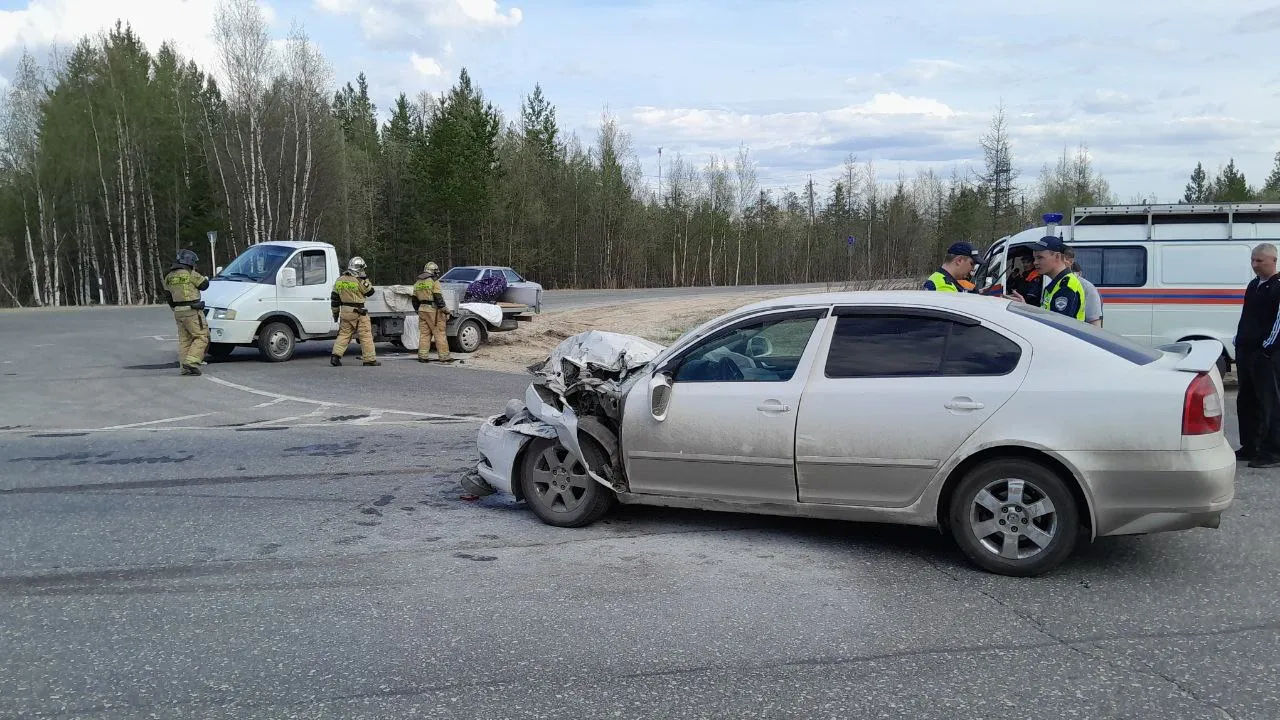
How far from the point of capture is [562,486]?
592cm

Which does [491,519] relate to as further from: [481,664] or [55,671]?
[55,671]

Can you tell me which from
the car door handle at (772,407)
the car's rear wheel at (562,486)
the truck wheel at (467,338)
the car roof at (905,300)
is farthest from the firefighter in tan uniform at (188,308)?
the car door handle at (772,407)

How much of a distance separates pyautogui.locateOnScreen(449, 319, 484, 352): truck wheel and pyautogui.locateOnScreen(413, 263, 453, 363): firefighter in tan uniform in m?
1.45

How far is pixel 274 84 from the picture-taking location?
46.4m

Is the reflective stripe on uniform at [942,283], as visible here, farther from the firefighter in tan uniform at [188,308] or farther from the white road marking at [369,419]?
the firefighter in tan uniform at [188,308]

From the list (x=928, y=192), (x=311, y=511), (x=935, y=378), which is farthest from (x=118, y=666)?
(x=928, y=192)

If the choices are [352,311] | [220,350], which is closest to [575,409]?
[352,311]

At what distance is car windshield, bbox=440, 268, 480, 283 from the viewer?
34.7m

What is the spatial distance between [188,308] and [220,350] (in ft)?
7.62

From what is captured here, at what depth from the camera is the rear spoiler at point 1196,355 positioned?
4.75 metres

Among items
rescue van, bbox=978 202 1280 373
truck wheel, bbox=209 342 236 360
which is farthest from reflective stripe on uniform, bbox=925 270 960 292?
truck wheel, bbox=209 342 236 360

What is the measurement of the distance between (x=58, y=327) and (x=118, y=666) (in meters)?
24.3

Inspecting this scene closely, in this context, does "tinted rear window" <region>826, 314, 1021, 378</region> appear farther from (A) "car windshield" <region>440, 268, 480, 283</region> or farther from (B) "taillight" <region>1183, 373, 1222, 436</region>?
(A) "car windshield" <region>440, 268, 480, 283</region>

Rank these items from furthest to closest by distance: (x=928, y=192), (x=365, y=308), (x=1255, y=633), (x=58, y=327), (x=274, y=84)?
(x=928, y=192) < (x=274, y=84) < (x=58, y=327) < (x=365, y=308) < (x=1255, y=633)
